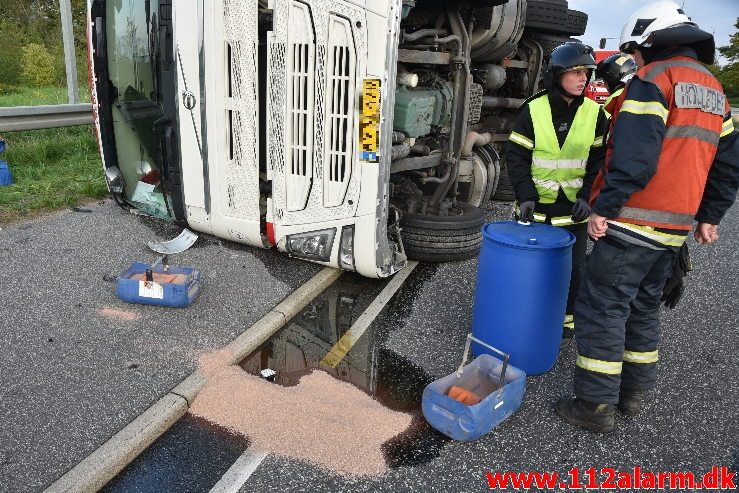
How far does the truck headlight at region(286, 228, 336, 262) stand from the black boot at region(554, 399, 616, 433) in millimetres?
1994

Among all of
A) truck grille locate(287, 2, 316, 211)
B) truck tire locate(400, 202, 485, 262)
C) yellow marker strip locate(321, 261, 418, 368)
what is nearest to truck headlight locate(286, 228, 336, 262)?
truck grille locate(287, 2, 316, 211)

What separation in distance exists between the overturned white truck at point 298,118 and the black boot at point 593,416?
5.65 feet

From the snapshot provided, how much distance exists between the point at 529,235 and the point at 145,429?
2171 mm

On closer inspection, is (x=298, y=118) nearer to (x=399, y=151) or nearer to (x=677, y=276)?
(x=399, y=151)

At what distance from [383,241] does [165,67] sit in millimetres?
2095

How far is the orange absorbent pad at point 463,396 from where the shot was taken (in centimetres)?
272

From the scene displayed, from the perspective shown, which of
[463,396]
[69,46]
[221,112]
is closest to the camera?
[463,396]

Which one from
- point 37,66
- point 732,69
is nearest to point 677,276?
point 37,66

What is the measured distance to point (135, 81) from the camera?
181 inches

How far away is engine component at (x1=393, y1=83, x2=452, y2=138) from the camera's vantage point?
14.0ft

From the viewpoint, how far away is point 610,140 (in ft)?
8.83

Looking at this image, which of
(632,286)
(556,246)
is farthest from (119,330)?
(632,286)

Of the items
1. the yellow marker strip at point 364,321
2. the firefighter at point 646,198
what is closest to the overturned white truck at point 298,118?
the yellow marker strip at point 364,321

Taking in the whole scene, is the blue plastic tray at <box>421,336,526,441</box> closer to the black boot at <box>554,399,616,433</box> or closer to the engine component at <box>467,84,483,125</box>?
the black boot at <box>554,399,616,433</box>
